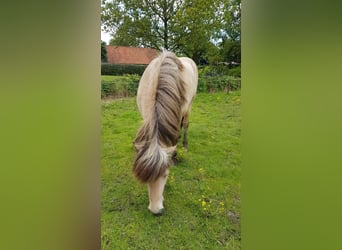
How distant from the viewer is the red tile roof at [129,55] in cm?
179

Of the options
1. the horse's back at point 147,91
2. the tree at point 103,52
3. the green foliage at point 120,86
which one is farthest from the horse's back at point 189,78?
the tree at point 103,52

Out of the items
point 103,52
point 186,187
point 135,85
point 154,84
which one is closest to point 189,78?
point 154,84

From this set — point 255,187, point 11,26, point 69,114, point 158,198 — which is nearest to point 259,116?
point 255,187

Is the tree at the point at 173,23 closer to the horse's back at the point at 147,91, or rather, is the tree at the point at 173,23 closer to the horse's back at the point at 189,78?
the horse's back at the point at 189,78

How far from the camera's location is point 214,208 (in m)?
1.75

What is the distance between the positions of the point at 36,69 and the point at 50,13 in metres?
0.33

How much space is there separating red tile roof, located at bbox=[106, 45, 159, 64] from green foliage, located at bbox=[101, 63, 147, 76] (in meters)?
0.02

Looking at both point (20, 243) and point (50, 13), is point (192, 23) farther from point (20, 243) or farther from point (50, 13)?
point (20, 243)

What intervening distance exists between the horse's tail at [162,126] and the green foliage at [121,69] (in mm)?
108

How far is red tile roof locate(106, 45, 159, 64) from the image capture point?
179 centimetres

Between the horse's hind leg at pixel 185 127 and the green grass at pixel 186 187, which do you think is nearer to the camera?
the green grass at pixel 186 187

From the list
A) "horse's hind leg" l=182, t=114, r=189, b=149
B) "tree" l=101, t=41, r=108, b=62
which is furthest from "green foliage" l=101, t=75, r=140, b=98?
"horse's hind leg" l=182, t=114, r=189, b=149

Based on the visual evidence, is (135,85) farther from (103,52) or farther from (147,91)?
(103,52)

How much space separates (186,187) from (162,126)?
39 cm
